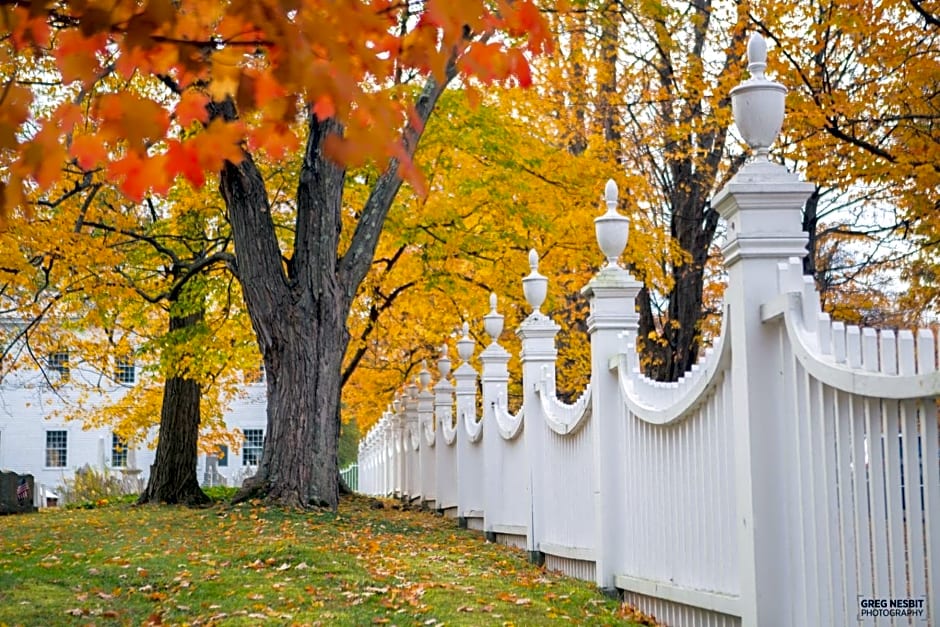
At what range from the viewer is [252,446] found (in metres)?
43.9

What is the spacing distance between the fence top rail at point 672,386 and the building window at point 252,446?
3812cm

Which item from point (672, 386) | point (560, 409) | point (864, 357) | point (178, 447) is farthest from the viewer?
point (178, 447)

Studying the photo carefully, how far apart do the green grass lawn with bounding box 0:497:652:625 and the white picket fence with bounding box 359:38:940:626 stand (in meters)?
0.68

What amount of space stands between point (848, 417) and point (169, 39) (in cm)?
247

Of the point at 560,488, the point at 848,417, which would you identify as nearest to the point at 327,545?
the point at 560,488

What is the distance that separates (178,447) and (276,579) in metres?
11.6

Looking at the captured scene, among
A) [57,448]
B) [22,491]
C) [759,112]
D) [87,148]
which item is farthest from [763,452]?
[57,448]

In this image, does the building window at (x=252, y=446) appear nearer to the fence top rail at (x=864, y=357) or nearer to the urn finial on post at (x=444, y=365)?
the urn finial on post at (x=444, y=365)

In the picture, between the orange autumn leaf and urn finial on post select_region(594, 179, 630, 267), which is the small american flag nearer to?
urn finial on post select_region(594, 179, 630, 267)

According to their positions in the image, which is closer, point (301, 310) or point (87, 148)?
point (87, 148)

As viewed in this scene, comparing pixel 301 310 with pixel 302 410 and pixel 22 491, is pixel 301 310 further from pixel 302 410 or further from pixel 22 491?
pixel 22 491

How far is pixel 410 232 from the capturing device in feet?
58.2

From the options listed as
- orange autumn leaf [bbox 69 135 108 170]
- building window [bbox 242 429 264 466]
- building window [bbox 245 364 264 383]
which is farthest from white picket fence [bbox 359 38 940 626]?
building window [bbox 242 429 264 466]

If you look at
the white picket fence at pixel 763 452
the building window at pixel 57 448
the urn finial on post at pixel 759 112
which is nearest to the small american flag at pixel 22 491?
the white picket fence at pixel 763 452
